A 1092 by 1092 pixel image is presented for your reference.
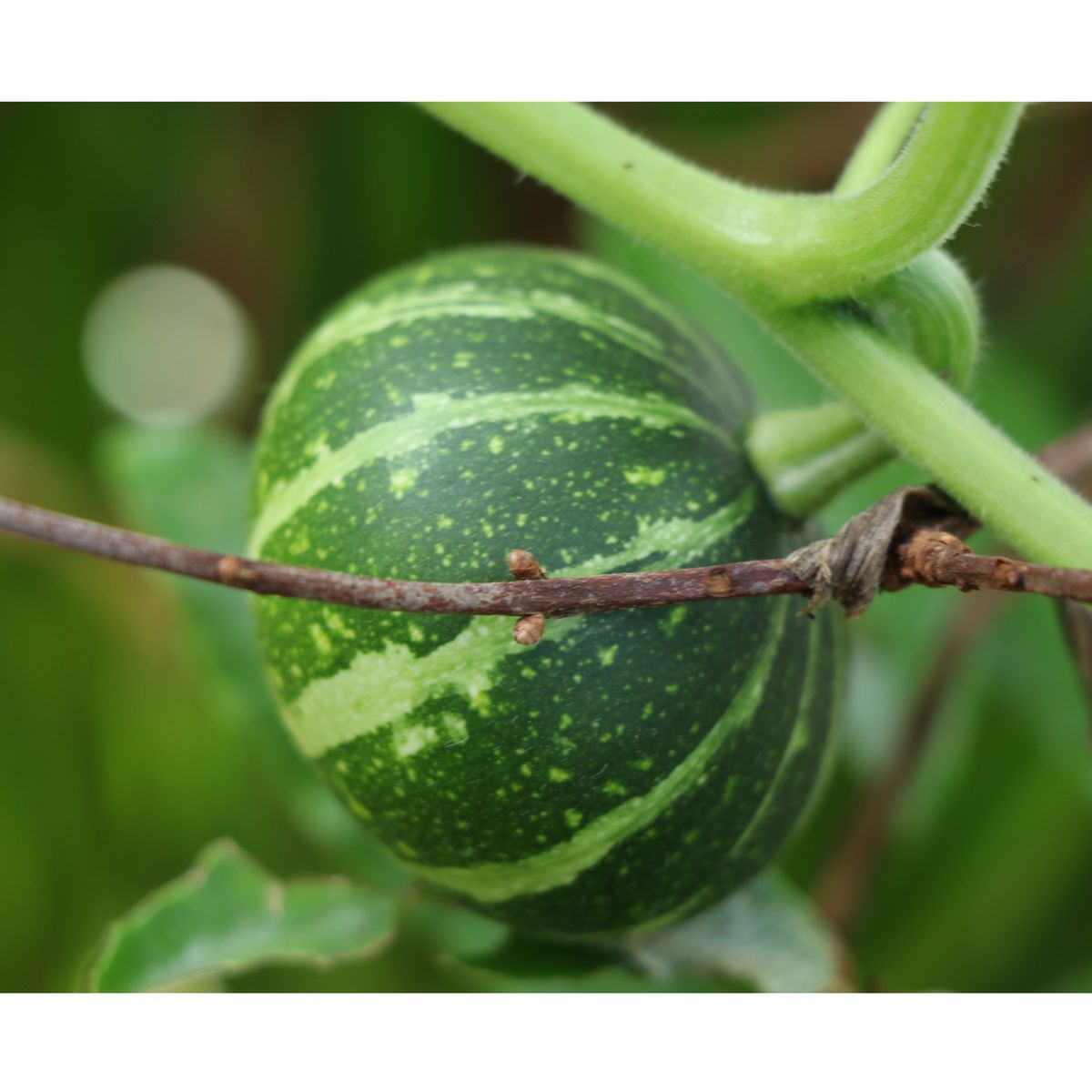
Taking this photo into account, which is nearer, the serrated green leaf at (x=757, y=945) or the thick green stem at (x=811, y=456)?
the thick green stem at (x=811, y=456)

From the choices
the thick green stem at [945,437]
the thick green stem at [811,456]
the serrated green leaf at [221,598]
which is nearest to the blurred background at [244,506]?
the serrated green leaf at [221,598]

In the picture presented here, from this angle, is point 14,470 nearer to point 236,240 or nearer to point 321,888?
point 236,240

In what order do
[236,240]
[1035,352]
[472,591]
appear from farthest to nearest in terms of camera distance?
[236,240], [1035,352], [472,591]

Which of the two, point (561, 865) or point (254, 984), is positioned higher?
point (561, 865)

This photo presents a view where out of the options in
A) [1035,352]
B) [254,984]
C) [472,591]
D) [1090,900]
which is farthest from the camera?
[1035,352]

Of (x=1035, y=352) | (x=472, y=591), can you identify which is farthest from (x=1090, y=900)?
(x=472, y=591)

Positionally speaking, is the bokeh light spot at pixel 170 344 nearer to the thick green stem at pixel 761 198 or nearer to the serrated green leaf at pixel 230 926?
the serrated green leaf at pixel 230 926
